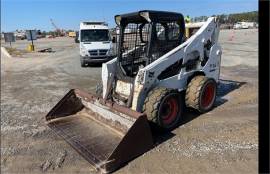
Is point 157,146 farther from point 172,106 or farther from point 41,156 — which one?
point 41,156

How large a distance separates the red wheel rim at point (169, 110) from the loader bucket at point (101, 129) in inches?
30.5

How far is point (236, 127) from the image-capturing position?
600 cm

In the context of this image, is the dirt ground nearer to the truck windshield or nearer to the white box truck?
the white box truck

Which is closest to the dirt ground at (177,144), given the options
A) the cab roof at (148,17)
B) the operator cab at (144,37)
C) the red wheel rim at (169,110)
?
the red wheel rim at (169,110)

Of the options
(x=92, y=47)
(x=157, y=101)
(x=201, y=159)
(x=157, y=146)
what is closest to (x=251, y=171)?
(x=201, y=159)

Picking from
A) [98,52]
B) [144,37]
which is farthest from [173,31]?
[98,52]

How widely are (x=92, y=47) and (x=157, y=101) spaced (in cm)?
1208

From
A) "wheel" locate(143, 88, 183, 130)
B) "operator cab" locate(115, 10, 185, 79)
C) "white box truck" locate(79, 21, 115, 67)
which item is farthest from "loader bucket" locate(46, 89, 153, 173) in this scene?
"white box truck" locate(79, 21, 115, 67)

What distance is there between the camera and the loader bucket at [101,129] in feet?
15.6

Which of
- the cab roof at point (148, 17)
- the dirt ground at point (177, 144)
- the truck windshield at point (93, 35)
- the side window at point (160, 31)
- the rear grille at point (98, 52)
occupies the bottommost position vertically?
the dirt ground at point (177, 144)

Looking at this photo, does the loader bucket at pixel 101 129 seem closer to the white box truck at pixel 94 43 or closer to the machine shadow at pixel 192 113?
the machine shadow at pixel 192 113

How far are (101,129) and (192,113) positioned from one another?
216 cm

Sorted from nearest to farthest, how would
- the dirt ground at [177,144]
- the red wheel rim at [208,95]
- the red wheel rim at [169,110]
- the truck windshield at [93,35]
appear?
the dirt ground at [177,144] → the red wheel rim at [169,110] → the red wheel rim at [208,95] → the truck windshield at [93,35]

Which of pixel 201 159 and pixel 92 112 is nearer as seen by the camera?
pixel 201 159
